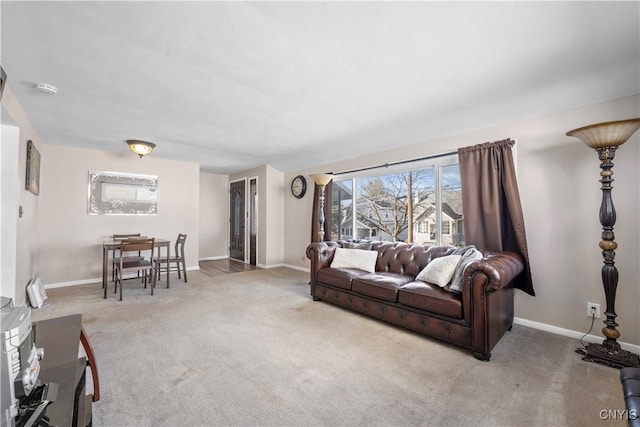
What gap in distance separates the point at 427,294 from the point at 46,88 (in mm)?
3942

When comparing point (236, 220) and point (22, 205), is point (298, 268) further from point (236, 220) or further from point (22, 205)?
point (22, 205)

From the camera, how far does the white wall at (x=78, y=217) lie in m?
4.21

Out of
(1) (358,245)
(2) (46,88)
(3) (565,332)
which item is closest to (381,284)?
(1) (358,245)

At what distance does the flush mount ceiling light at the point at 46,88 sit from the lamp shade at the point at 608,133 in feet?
14.9

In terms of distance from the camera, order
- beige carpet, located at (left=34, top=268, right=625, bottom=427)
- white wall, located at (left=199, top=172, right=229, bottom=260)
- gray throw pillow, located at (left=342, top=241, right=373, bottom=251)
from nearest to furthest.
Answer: beige carpet, located at (left=34, top=268, right=625, bottom=427) < gray throw pillow, located at (left=342, top=241, right=373, bottom=251) < white wall, located at (left=199, top=172, right=229, bottom=260)

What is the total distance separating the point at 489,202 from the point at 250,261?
5079 mm

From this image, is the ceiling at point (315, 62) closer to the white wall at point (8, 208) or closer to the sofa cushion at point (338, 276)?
the white wall at point (8, 208)

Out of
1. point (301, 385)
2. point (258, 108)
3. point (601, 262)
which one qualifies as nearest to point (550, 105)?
point (601, 262)

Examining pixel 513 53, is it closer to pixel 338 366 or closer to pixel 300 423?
pixel 338 366

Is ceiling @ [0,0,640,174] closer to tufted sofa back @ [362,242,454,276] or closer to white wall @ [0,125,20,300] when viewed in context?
white wall @ [0,125,20,300]

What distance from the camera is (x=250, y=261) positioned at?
6387 mm

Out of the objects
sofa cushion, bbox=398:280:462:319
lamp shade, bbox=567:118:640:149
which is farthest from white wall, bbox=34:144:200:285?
lamp shade, bbox=567:118:640:149

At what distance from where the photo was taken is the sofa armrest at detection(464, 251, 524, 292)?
2.12 metres

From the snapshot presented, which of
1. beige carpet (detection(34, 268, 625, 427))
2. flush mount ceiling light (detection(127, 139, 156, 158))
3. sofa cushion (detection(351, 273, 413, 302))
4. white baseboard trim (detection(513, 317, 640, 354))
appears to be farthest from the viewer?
flush mount ceiling light (detection(127, 139, 156, 158))
